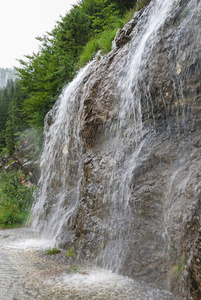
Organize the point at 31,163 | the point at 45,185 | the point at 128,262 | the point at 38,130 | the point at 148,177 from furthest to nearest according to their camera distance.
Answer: the point at 31,163, the point at 38,130, the point at 45,185, the point at 148,177, the point at 128,262

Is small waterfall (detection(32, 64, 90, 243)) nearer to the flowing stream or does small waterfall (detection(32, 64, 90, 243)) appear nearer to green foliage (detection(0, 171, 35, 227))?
the flowing stream

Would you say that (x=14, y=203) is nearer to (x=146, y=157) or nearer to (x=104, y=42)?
(x=104, y=42)

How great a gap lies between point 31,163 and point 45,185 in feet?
21.6

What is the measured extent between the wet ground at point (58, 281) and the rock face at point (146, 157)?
268mm

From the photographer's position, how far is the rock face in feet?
10.6

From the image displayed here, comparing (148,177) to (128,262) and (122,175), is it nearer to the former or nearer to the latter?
(122,175)

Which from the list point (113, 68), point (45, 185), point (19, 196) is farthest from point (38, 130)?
point (113, 68)

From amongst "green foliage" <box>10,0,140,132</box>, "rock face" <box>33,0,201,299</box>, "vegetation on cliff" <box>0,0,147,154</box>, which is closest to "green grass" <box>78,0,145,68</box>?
"vegetation on cliff" <box>0,0,147,154</box>

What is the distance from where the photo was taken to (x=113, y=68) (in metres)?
6.11

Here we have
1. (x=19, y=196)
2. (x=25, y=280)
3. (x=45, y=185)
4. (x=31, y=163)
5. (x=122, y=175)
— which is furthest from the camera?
(x=31, y=163)

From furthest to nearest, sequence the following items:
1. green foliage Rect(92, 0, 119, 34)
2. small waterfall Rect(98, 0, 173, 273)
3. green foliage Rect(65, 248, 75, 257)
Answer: green foliage Rect(92, 0, 119, 34), green foliage Rect(65, 248, 75, 257), small waterfall Rect(98, 0, 173, 273)

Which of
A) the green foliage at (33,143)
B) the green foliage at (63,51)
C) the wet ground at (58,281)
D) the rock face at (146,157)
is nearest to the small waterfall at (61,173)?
the rock face at (146,157)

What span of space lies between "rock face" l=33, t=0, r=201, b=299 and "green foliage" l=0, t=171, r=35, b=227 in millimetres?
3315

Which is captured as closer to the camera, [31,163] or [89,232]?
[89,232]
